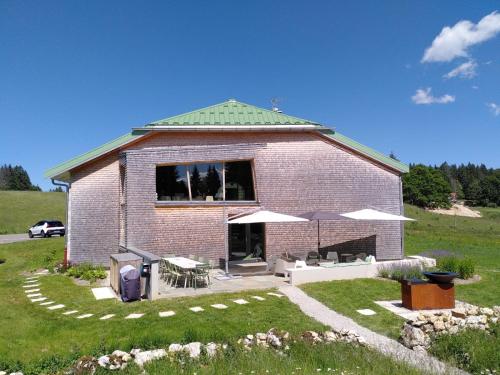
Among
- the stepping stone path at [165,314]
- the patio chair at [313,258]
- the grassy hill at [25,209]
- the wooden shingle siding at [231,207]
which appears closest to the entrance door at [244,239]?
the wooden shingle siding at [231,207]

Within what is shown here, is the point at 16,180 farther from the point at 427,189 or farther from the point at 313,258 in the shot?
the point at 313,258

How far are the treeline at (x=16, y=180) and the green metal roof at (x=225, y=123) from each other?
127 metres

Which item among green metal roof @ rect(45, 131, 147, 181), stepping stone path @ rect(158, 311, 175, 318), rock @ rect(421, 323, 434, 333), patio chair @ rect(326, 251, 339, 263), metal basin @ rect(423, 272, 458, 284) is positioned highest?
green metal roof @ rect(45, 131, 147, 181)

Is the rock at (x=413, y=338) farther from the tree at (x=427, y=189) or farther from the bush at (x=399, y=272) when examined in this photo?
the tree at (x=427, y=189)

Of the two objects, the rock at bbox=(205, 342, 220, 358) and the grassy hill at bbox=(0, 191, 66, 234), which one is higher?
the grassy hill at bbox=(0, 191, 66, 234)

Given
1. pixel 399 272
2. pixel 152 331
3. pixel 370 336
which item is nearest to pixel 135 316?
pixel 152 331

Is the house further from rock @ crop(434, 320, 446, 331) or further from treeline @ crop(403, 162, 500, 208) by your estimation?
treeline @ crop(403, 162, 500, 208)

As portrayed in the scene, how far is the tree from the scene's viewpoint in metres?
91.4

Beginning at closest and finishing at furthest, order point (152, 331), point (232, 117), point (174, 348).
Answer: point (174, 348), point (152, 331), point (232, 117)

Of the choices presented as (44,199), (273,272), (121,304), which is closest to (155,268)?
(121,304)

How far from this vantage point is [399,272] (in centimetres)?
1392

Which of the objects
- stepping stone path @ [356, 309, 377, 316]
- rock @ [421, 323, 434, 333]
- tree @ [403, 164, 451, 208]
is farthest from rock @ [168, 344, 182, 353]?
tree @ [403, 164, 451, 208]

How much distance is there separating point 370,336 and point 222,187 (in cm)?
981

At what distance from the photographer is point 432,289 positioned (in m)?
10.0
